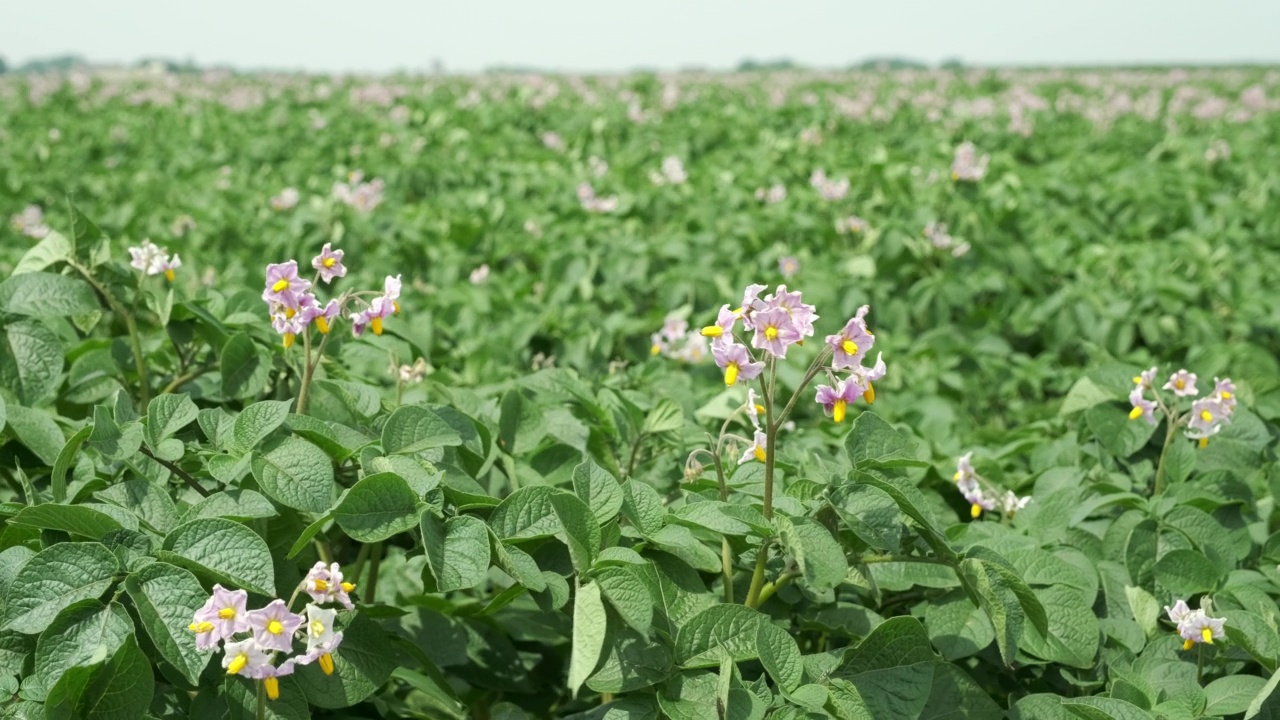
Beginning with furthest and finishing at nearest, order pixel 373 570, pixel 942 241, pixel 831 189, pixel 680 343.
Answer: pixel 831 189, pixel 942 241, pixel 680 343, pixel 373 570

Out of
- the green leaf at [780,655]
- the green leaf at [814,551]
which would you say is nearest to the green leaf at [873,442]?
the green leaf at [814,551]

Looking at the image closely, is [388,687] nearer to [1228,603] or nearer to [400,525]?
[400,525]

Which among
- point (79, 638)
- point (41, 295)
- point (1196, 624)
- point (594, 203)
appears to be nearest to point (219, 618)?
point (79, 638)

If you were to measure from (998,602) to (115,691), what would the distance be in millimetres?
1129

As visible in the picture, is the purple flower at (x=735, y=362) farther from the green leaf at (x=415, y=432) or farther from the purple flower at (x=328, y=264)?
the purple flower at (x=328, y=264)

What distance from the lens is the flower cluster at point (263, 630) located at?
49.6 inches

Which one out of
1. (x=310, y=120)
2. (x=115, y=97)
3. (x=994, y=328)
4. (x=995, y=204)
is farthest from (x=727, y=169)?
(x=115, y=97)

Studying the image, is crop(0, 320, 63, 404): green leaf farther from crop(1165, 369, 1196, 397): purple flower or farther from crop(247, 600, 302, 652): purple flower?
crop(1165, 369, 1196, 397): purple flower

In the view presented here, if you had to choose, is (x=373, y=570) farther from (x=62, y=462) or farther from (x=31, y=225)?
(x=31, y=225)

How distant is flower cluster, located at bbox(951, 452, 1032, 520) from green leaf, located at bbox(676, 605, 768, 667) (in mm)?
789

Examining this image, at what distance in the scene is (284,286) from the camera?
1651 millimetres

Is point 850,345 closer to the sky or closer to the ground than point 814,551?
closer to the sky

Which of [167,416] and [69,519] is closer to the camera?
[69,519]

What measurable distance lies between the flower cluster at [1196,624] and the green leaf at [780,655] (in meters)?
0.66
